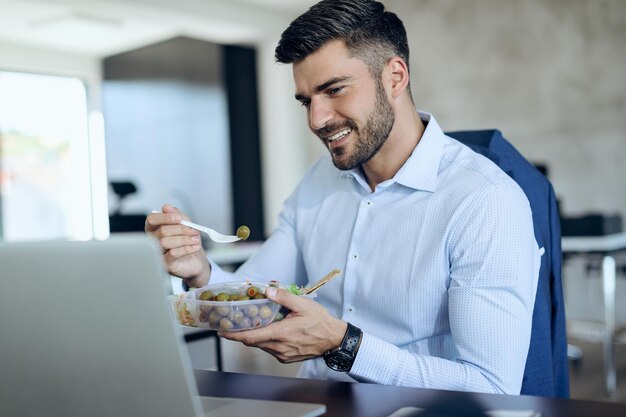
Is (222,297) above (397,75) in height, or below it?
below

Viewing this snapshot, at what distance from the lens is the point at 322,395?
0.87 meters

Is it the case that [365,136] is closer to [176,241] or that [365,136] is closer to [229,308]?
[176,241]

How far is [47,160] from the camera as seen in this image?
8.04m

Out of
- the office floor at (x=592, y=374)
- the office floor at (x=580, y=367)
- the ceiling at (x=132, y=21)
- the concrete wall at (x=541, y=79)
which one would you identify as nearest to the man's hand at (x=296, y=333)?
the office floor at (x=580, y=367)

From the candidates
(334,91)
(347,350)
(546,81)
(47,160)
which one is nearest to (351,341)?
(347,350)

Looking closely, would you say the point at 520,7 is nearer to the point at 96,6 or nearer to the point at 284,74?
the point at 284,74

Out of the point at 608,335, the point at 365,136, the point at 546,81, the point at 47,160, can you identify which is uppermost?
the point at 546,81

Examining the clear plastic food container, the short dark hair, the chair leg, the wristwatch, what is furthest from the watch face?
the chair leg

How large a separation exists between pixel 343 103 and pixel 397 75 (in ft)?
0.51

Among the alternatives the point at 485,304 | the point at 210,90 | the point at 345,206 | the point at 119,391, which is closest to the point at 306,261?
the point at 345,206

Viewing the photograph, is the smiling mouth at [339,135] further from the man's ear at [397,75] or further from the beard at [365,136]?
the man's ear at [397,75]

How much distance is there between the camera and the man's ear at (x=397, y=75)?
1474 mm

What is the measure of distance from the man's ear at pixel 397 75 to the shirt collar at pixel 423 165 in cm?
12

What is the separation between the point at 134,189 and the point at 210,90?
248 cm
